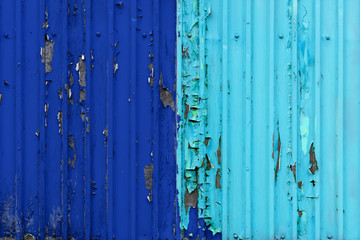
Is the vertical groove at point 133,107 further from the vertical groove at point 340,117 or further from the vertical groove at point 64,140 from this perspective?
the vertical groove at point 340,117

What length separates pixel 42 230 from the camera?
2.11m

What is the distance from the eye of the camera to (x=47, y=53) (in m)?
2.14

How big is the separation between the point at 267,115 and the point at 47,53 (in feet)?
4.58

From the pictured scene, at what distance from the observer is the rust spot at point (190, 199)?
83.7 inches

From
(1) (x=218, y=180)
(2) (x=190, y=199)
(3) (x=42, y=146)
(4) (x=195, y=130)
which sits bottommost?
(2) (x=190, y=199)

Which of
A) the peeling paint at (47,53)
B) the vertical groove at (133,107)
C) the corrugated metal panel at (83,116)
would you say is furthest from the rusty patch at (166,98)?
the peeling paint at (47,53)

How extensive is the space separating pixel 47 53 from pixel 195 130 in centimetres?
102

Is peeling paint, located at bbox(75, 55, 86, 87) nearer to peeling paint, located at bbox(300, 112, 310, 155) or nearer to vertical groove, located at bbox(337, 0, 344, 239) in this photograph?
peeling paint, located at bbox(300, 112, 310, 155)

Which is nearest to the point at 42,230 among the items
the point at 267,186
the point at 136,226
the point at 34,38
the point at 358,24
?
the point at 136,226

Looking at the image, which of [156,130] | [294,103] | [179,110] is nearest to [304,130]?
[294,103]

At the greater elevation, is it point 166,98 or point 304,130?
point 166,98

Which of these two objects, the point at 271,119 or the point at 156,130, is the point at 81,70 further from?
the point at 271,119

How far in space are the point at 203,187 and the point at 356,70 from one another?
1.17m

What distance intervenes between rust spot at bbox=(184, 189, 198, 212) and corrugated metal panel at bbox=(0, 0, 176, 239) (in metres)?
0.09
